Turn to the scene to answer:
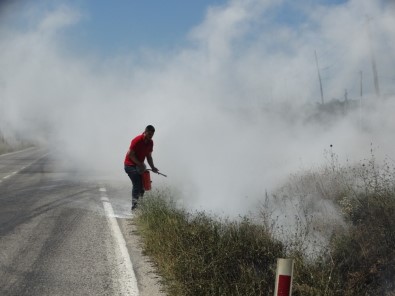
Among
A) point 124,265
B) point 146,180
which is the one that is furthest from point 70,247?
point 146,180

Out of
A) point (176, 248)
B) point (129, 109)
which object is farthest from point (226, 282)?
point (129, 109)

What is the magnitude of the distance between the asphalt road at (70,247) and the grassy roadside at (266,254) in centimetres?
33

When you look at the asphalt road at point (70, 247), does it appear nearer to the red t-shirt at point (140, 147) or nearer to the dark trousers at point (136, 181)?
the dark trousers at point (136, 181)

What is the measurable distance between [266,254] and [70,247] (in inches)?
101

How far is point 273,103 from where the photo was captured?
16844mm

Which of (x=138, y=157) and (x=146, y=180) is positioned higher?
(x=138, y=157)

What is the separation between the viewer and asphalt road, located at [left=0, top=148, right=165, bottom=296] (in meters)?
4.36

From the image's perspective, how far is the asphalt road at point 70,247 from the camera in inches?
172

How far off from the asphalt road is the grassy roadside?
1.08 ft

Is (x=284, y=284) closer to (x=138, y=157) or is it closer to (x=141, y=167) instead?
(x=141, y=167)

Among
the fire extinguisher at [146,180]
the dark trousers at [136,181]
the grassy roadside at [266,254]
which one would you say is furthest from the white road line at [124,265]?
the fire extinguisher at [146,180]

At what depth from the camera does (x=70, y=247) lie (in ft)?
18.6

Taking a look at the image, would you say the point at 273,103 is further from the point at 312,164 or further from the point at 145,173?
the point at 145,173

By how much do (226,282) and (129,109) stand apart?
58.6 feet
